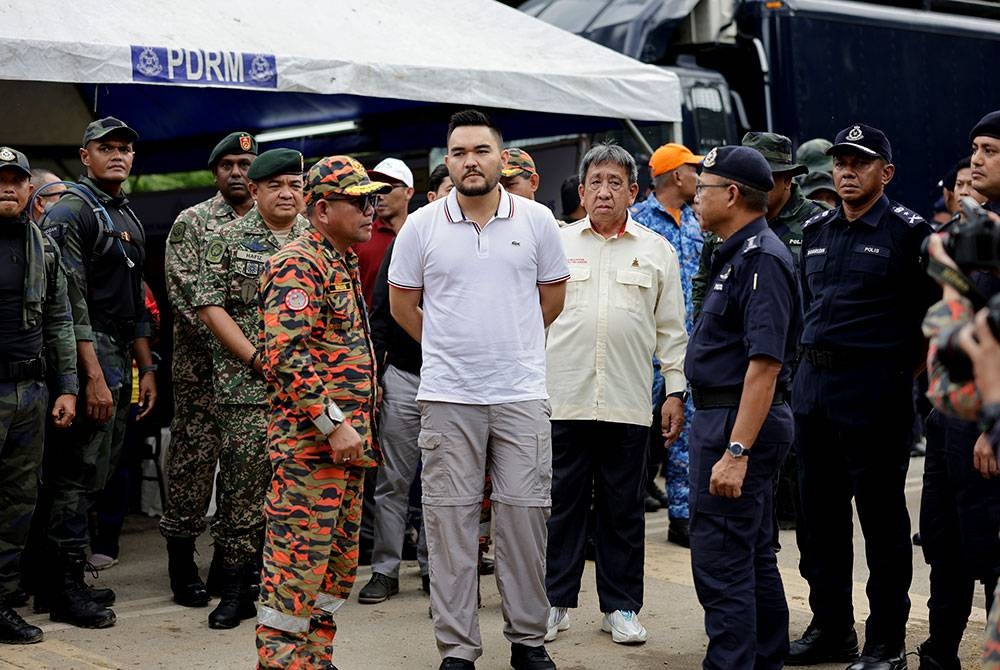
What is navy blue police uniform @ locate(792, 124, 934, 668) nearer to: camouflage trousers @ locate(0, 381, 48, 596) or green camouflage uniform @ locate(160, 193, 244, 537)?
green camouflage uniform @ locate(160, 193, 244, 537)

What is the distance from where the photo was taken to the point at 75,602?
6141 mm

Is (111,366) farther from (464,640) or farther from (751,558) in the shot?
(751,558)

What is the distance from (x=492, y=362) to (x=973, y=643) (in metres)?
2.51

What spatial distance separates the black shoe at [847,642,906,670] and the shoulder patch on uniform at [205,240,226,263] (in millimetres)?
3372

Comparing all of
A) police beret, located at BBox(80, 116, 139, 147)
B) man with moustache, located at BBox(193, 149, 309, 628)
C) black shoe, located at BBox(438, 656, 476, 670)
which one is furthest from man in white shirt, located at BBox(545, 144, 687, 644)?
police beret, located at BBox(80, 116, 139, 147)

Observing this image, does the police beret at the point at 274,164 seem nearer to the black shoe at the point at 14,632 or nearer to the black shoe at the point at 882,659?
the black shoe at the point at 14,632

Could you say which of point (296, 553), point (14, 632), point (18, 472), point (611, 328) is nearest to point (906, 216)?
point (611, 328)

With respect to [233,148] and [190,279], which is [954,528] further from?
[233,148]

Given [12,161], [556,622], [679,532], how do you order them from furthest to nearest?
[679,532] < [556,622] < [12,161]

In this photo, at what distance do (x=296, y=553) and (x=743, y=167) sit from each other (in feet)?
7.09

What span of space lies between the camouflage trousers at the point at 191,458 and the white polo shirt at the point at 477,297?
5.81 feet

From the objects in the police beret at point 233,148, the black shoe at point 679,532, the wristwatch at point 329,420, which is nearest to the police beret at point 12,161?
the police beret at point 233,148

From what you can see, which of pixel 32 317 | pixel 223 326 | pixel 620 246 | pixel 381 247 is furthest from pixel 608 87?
pixel 32 317

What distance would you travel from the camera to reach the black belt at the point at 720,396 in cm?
488
